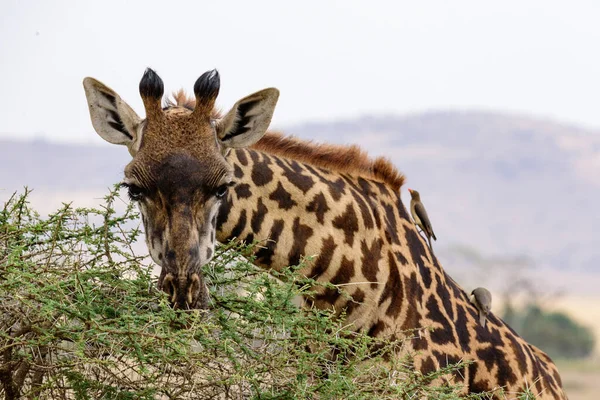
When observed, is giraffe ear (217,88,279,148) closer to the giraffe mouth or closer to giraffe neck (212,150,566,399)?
giraffe neck (212,150,566,399)

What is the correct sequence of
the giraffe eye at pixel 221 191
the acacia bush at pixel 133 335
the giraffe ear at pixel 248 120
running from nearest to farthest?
the acacia bush at pixel 133 335 → the giraffe eye at pixel 221 191 → the giraffe ear at pixel 248 120

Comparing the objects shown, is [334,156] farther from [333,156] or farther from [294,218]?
[294,218]

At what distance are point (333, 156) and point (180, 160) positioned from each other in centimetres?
213

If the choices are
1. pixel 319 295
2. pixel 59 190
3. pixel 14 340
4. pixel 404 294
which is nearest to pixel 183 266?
pixel 14 340

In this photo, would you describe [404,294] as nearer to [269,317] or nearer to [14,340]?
[269,317]

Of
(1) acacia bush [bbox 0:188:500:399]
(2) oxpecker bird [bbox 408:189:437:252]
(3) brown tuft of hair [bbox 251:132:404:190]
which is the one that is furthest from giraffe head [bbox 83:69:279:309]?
(2) oxpecker bird [bbox 408:189:437:252]

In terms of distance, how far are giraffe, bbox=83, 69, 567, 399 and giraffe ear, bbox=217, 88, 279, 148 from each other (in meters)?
0.01

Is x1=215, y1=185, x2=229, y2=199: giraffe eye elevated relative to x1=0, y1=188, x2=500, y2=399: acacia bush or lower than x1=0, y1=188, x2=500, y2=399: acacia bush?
elevated

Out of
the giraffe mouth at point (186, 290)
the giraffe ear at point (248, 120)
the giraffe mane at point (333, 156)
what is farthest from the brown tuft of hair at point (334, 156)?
the giraffe mouth at point (186, 290)

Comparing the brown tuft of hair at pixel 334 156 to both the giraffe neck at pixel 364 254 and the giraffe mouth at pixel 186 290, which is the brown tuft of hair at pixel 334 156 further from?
the giraffe mouth at pixel 186 290

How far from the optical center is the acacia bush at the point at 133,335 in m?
6.57

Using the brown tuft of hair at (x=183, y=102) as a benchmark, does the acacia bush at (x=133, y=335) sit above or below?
below

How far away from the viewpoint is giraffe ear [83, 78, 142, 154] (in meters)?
8.17

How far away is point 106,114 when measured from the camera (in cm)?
824
